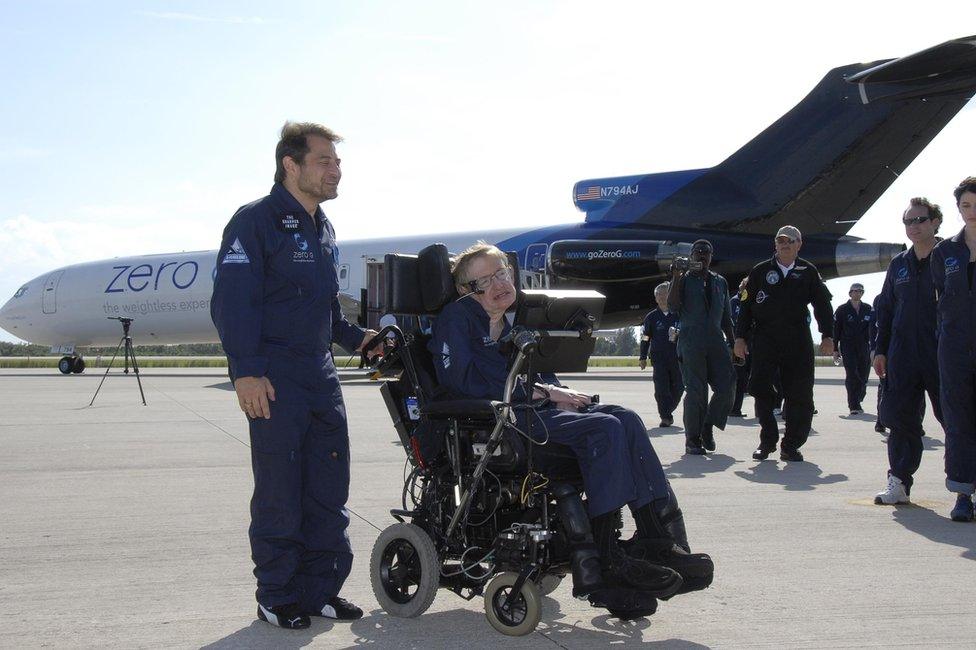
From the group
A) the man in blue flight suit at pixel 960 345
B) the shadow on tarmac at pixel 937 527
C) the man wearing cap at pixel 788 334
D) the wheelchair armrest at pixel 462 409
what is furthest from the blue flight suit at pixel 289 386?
the man wearing cap at pixel 788 334

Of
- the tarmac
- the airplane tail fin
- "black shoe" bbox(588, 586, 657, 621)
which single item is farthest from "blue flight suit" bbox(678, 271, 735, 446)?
the airplane tail fin

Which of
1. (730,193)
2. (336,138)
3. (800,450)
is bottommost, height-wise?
(800,450)

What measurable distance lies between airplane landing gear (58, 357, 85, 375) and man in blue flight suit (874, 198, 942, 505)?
93.2 feet

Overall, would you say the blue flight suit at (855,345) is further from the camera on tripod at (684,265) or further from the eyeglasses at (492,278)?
the eyeglasses at (492,278)

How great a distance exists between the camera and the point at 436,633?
13.0 ft

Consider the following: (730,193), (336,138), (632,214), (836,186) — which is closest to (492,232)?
(632,214)

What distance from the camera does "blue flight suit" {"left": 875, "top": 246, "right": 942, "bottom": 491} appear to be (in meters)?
6.67

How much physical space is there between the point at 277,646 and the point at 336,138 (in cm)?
200

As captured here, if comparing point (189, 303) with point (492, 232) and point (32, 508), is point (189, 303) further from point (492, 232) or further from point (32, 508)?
point (32, 508)

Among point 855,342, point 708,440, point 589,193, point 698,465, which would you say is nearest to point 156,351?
point 589,193

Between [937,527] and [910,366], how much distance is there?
118 cm

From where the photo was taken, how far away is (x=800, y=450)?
971 cm

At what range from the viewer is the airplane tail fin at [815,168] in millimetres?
19141

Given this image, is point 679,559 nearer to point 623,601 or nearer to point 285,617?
point 623,601
